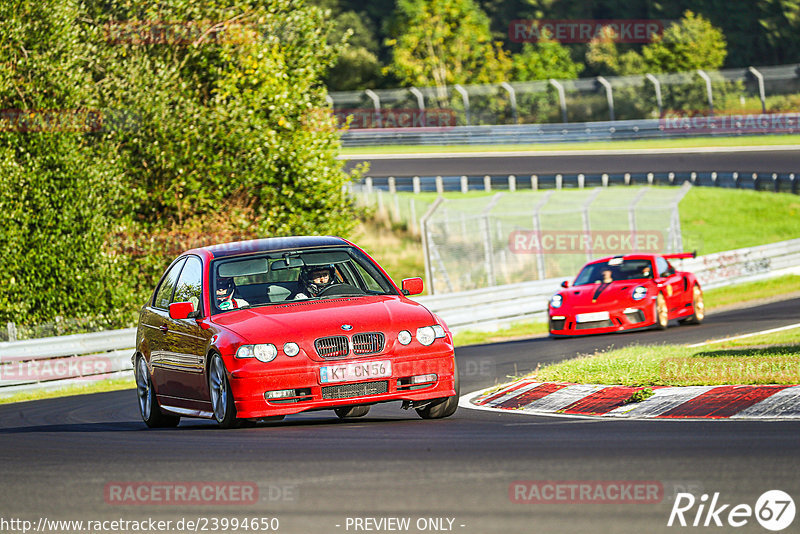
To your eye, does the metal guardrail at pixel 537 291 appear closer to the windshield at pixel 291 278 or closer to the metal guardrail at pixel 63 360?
the metal guardrail at pixel 63 360

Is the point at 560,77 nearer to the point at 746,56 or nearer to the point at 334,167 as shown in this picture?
the point at 746,56

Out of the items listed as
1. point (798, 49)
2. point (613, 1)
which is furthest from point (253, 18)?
point (613, 1)

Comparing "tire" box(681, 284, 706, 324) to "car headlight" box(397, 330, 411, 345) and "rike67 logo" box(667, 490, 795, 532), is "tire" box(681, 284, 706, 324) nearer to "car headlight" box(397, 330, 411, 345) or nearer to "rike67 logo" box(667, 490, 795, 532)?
"car headlight" box(397, 330, 411, 345)

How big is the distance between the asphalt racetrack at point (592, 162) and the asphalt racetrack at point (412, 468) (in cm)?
3846

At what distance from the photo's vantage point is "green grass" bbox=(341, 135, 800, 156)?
169 feet

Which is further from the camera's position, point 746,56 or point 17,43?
point 746,56

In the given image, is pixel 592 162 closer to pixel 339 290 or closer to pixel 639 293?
pixel 639 293

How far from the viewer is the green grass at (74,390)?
17.7 meters

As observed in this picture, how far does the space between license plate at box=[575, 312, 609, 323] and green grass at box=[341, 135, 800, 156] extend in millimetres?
32481

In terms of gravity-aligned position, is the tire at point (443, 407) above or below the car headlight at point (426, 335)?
below

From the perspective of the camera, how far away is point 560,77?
74.4m

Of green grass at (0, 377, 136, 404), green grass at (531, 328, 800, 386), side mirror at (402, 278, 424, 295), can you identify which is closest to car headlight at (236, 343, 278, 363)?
side mirror at (402, 278, 424, 295)

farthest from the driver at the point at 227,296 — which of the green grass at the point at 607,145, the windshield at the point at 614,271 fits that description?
the green grass at the point at 607,145

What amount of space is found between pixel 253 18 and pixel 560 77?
48.9 m
